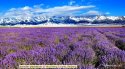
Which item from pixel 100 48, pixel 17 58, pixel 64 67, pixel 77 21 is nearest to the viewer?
pixel 64 67

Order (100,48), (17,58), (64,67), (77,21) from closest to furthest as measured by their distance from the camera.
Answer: (64,67) < (17,58) < (100,48) < (77,21)

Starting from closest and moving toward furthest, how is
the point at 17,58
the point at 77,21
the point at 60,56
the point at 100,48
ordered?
1. the point at 17,58
2. the point at 60,56
3. the point at 100,48
4. the point at 77,21

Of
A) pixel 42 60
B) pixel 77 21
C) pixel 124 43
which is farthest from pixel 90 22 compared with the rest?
pixel 42 60

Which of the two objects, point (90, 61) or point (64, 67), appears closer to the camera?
point (64, 67)

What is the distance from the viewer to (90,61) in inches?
165

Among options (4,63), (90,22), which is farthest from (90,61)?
(90,22)

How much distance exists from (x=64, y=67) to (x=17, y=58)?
114 centimetres

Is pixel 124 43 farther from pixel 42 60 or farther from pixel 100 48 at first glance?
pixel 42 60

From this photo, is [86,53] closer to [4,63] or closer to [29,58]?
[29,58]

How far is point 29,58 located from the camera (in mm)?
3855

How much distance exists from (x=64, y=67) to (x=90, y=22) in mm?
54593

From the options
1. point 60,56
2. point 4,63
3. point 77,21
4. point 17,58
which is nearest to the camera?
point 4,63

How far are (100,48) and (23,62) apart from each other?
2.40m

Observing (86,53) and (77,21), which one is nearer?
(86,53)
